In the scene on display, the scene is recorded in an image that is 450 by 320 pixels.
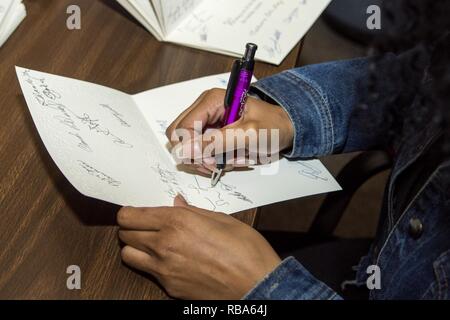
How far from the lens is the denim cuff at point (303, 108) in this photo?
77cm

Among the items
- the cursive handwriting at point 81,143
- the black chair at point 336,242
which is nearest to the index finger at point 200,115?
the cursive handwriting at point 81,143

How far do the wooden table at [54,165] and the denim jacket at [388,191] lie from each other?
8cm

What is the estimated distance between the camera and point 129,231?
62cm

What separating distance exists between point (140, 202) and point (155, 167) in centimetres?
6

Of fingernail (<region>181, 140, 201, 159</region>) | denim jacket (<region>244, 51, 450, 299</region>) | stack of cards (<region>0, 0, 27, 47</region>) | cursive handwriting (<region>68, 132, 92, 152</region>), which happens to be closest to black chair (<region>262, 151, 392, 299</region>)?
denim jacket (<region>244, 51, 450, 299</region>)

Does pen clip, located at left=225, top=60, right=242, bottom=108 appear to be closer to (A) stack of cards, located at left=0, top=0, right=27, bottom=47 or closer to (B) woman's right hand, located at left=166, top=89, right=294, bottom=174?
(B) woman's right hand, located at left=166, top=89, right=294, bottom=174

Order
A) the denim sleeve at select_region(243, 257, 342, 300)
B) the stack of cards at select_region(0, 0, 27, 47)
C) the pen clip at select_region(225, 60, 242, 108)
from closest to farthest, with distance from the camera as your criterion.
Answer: the denim sleeve at select_region(243, 257, 342, 300) < the pen clip at select_region(225, 60, 242, 108) < the stack of cards at select_region(0, 0, 27, 47)

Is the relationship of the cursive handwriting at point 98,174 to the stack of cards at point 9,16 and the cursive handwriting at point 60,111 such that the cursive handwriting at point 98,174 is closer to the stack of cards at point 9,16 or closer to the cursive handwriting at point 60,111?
the cursive handwriting at point 60,111

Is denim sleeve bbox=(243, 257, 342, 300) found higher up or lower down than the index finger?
lower down

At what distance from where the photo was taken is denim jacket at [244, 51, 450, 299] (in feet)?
2.00

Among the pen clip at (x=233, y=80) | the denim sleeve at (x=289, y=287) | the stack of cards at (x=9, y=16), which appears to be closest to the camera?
the denim sleeve at (x=289, y=287)

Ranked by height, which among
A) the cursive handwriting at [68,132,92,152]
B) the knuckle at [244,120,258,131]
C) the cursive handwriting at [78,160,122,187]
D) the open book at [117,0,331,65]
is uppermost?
the open book at [117,0,331,65]
